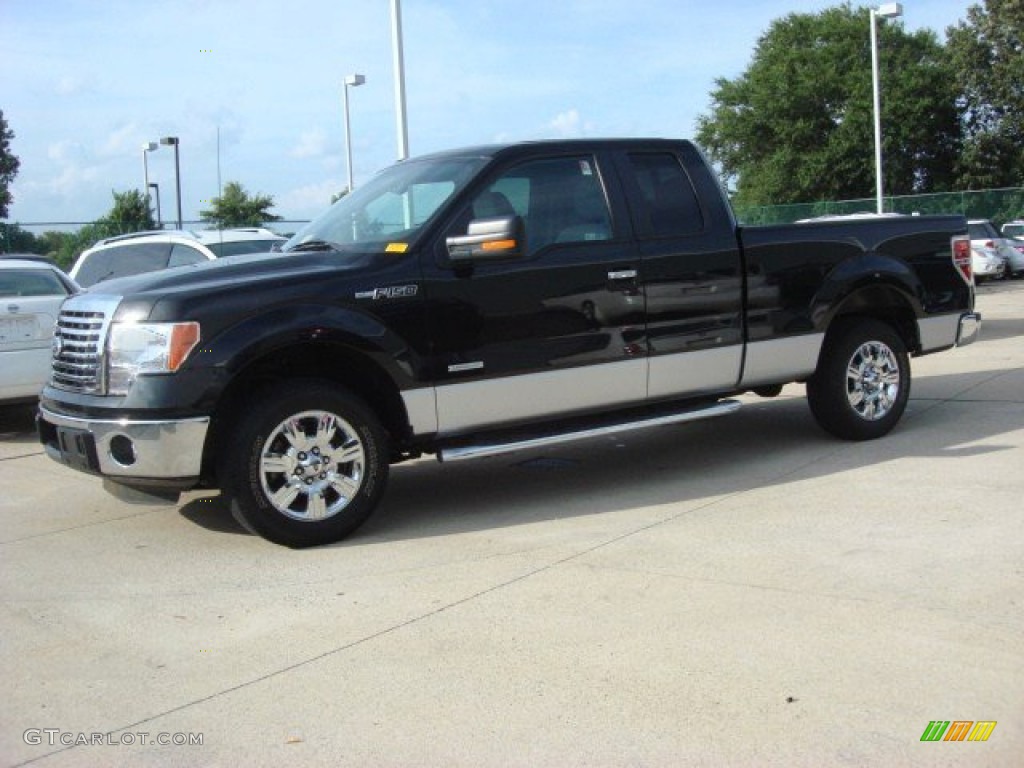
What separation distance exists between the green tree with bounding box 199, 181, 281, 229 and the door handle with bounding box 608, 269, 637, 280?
17701 mm

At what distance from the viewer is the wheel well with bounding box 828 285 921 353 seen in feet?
25.4

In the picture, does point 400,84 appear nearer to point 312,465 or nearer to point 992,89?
point 312,465

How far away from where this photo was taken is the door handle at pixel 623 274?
258 inches

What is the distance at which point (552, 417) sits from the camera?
645cm

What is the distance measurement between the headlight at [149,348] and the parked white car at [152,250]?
7489 millimetres

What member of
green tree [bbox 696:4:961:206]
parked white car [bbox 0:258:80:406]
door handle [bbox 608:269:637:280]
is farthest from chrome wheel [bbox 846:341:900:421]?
green tree [bbox 696:4:961:206]

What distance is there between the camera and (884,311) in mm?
8062

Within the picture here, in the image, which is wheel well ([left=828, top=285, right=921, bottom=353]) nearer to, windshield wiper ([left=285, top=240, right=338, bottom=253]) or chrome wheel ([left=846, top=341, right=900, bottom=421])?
chrome wheel ([left=846, top=341, right=900, bottom=421])

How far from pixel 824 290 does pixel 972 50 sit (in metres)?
45.5

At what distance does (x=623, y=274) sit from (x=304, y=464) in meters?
2.21

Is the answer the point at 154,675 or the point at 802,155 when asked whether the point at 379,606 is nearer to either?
the point at 154,675

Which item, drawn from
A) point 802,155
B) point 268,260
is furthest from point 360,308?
point 802,155

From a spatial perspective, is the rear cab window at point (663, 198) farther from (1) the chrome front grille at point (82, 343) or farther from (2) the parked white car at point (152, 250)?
(2) the parked white car at point (152, 250)

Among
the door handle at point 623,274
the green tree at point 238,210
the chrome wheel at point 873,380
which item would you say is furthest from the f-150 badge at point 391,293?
the green tree at point 238,210
